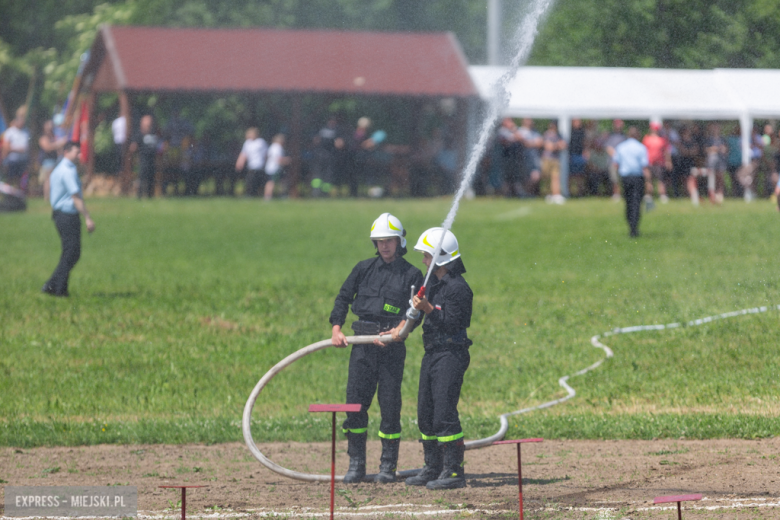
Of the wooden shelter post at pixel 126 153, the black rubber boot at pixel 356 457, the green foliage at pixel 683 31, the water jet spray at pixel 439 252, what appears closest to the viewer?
the water jet spray at pixel 439 252

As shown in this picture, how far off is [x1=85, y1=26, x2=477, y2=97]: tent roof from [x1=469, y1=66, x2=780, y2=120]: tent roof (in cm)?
197

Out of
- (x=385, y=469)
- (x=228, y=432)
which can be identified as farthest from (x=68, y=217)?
(x=385, y=469)

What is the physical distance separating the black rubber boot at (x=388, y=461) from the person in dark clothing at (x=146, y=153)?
22.7 m

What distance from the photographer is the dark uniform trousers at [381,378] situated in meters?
8.07

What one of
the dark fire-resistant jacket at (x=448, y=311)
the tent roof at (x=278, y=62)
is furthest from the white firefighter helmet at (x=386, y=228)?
the tent roof at (x=278, y=62)

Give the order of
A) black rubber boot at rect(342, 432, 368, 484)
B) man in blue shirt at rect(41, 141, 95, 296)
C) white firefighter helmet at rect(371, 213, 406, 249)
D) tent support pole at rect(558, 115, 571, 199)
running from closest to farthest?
white firefighter helmet at rect(371, 213, 406, 249)
black rubber boot at rect(342, 432, 368, 484)
man in blue shirt at rect(41, 141, 95, 296)
tent support pole at rect(558, 115, 571, 199)

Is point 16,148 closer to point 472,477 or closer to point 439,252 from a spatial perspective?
point 472,477

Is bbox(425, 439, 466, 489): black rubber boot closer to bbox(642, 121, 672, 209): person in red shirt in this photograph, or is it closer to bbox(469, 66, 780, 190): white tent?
bbox(469, 66, 780, 190): white tent

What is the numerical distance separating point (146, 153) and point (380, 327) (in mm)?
23021

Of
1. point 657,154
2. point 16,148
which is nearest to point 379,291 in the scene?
point 657,154

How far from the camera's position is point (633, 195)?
834 inches

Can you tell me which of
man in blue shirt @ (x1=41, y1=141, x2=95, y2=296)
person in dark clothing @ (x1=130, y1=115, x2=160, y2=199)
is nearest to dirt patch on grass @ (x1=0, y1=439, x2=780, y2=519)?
man in blue shirt @ (x1=41, y1=141, x2=95, y2=296)

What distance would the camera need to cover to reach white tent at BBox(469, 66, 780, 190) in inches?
890

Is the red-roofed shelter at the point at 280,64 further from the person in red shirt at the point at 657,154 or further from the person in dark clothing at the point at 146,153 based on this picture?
the person in red shirt at the point at 657,154
